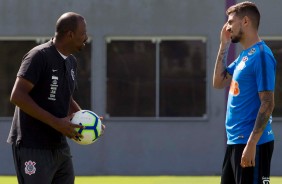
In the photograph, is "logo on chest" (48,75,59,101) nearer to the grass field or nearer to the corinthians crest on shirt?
the corinthians crest on shirt

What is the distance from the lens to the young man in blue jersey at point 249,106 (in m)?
5.95

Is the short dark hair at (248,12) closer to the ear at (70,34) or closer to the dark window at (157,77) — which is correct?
the ear at (70,34)

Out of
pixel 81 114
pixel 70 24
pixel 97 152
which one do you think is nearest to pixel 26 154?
pixel 81 114

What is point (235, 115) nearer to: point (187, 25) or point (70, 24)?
point (70, 24)

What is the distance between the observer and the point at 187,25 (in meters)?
14.0

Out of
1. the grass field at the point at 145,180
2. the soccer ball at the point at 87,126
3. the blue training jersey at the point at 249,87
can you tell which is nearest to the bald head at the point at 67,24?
the soccer ball at the point at 87,126

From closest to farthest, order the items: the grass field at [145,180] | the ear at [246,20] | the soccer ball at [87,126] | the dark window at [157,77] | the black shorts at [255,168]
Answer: the black shorts at [255,168]
the ear at [246,20]
the soccer ball at [87,126]
the grass field at [145,180]
the dark window at [157,77]

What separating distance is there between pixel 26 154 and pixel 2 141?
26.8ft

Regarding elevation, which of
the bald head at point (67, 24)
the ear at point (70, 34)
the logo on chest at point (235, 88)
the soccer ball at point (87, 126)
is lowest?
the soccer ball at point (87, 126)

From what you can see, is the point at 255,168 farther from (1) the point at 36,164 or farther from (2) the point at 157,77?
(2) the point at 157,77

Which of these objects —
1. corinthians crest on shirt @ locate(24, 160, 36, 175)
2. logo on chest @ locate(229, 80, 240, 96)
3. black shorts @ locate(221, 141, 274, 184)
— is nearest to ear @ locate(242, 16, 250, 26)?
logo on chest @ locate(229, 80, 240, 96)

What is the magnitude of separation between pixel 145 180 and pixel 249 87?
6.94 m

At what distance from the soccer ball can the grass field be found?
6017 millimetres

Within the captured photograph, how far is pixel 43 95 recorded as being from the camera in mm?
6133
